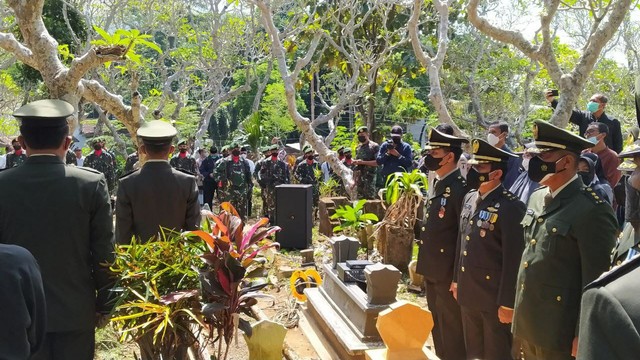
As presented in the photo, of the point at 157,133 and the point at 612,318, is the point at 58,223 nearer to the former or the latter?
the point at 157,133

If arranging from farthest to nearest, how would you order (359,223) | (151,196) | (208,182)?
(208,182) < (359,223) < (151,196)

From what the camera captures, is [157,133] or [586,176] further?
[586,176]

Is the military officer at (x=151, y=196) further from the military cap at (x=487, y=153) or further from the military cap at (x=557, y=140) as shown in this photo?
the military cap at (x=557, y=140)

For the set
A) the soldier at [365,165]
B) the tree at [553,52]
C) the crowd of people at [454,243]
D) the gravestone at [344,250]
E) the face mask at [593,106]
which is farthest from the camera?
the soldier at [365,165]

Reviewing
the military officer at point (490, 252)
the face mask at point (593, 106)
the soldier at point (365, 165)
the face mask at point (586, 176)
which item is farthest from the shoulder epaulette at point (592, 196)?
the soldier at point (365, 165)

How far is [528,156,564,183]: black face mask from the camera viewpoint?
10.1ft

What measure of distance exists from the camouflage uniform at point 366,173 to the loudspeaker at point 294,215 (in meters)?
2.23

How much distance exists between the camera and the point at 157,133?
3857mm

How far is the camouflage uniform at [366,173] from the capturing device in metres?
10.9

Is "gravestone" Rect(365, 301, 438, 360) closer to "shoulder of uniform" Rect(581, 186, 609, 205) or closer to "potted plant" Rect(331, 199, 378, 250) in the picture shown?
"shoulder of uniform" Rect(581, 186, 609, 205)

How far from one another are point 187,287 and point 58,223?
724 millimetres

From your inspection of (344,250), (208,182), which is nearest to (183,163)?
(208,182)

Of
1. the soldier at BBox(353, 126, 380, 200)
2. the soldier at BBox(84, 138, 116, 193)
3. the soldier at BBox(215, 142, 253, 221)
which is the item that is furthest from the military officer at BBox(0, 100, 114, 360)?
the soldier at BBox(84, 138, 116, 193)

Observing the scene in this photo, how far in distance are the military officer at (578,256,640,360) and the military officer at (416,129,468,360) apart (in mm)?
3354
